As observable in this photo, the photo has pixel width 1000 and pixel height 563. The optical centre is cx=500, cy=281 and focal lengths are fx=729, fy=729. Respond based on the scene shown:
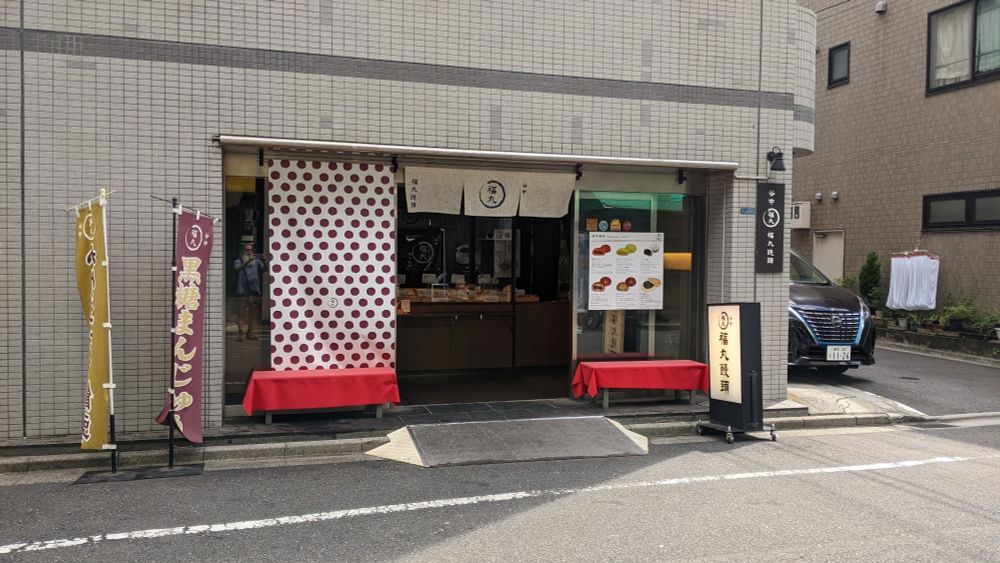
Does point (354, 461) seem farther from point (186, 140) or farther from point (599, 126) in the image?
point (599, 126)

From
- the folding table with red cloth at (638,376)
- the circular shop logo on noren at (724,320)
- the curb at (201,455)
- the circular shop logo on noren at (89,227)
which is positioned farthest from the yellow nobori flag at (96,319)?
the circular shop logo on noren at (724,320)

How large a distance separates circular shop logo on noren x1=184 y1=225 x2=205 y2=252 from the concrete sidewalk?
1.99m

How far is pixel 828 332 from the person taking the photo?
1146 cm

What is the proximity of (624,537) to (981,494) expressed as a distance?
3441 mm

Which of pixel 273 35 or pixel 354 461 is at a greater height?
pixel 273 35

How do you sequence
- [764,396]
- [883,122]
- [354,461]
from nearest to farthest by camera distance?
[354,461], [764,396], [883,122]

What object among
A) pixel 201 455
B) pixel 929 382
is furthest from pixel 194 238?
pixel 929 382

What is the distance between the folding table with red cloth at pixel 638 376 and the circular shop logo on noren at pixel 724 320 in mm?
1087

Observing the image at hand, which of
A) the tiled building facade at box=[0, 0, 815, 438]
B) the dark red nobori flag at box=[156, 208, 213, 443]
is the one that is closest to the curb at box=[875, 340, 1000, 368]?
the tiled building facade at box=[0, 0, 815, 438]

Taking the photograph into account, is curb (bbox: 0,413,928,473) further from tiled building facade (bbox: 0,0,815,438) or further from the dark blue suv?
the dark blue suv

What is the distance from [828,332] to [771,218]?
3.07 m

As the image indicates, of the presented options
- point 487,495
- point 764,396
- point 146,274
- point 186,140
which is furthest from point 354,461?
point 764,396

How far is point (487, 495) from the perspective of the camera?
6.07 meters

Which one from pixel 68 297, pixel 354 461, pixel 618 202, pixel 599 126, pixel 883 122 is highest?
pixel 883 122
